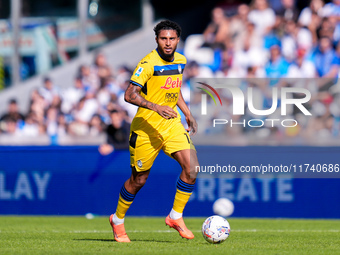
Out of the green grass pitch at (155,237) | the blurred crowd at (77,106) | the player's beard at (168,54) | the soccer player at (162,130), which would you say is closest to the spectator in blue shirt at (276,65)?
the blurred crowd at (77,106)

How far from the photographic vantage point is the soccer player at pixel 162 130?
25.3ft

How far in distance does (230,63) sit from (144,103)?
24.8ft

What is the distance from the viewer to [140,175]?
26.3 feet

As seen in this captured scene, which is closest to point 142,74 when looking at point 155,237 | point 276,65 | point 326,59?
point 155,237

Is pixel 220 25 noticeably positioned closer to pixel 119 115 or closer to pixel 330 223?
pixel 119 115

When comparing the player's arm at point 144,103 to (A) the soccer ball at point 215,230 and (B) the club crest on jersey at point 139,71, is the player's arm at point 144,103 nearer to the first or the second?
(B) the club crest on jersey at point 139,71

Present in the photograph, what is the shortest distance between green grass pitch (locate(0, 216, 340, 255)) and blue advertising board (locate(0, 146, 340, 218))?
14.9 inches

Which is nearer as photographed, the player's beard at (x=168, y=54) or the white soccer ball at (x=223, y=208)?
the player's beard at (x=168, y=54)

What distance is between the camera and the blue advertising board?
38.3 feet

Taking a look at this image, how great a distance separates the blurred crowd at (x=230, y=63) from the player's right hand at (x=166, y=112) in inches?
212

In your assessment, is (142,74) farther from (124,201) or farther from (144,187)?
(144,187)

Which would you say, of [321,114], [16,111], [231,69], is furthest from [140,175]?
[16,111]

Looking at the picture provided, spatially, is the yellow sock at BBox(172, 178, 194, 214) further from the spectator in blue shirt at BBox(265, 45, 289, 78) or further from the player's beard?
the spectator in blue shirt at BBox(265, 45, 289, 78)

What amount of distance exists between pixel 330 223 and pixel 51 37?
9992mm
